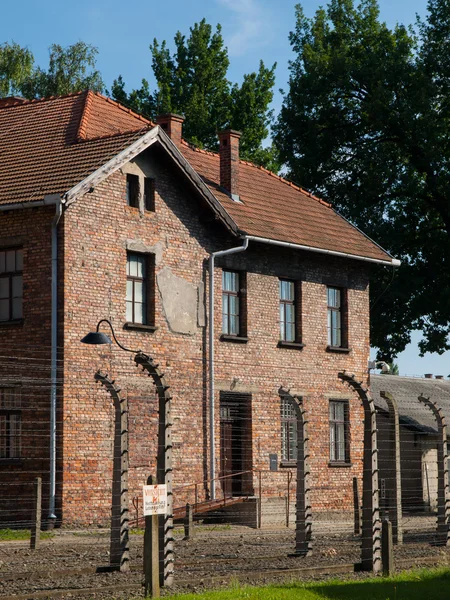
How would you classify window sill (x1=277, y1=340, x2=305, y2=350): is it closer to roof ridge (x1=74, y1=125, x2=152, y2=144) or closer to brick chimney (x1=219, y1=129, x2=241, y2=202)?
brick chimney (x1=219, y1=129, x2=241, y2=202)

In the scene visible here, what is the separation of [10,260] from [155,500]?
13500mm

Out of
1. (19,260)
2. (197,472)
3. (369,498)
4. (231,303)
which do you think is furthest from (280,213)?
(369,498)

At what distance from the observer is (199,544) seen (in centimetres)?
2266

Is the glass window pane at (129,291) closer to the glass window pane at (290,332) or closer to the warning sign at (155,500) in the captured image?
the glass window pane at (290,332)

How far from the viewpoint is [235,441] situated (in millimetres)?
31109

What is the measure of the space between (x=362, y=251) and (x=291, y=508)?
788 centimetres

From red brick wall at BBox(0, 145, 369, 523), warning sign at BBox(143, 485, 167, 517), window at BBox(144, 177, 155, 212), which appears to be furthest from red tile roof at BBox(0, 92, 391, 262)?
warning sign at BBox(143, 485, 167, 517)

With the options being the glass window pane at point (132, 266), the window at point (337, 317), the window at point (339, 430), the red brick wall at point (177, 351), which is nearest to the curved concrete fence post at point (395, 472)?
the red brick wall at point (177, 351)

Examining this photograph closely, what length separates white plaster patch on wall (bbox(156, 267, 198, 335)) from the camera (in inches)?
1136

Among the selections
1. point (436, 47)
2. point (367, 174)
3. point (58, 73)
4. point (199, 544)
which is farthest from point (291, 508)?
point (58, 73)

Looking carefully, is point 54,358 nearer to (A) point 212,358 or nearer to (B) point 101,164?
(B) point 101,164

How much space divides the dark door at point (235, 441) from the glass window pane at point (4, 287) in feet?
21.3

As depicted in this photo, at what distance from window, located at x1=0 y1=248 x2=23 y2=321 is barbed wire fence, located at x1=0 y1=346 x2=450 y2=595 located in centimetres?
96

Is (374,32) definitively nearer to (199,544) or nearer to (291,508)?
(291,508)
